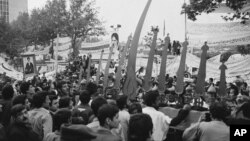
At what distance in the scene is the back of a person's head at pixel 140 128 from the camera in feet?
11.3

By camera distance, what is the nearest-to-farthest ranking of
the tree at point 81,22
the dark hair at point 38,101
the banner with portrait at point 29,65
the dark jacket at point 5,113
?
the dark hair at point 38,101 < the dark jacket at point 5,113 < the banner with portrait at point 29,65 < the tree at point 81,22

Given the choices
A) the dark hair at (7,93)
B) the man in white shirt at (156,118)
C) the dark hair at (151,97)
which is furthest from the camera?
the dark hair at (7,93)

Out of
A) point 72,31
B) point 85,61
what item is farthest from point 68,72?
point 72,31

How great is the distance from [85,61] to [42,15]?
746 inches

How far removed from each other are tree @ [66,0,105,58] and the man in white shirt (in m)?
28.9

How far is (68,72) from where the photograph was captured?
2219 centimetres

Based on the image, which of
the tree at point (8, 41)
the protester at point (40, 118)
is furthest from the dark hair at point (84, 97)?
the tree at point (8, 41)

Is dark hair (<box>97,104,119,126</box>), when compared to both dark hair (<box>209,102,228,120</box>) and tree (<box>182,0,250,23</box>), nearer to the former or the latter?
dark hair (<box>209,102,228,120</box>)

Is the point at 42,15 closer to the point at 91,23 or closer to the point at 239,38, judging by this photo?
the point at 91,23

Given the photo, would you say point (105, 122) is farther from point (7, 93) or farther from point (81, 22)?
point (81, 22)

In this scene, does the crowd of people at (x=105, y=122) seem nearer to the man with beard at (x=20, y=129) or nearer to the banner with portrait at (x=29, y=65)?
the man with beard at (x=20, y=129)

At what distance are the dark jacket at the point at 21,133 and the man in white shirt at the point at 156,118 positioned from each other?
152cm

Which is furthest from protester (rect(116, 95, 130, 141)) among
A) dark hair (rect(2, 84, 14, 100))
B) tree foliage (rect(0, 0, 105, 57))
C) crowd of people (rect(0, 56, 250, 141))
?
tree foliage (rect(0, 0, 105, 57))

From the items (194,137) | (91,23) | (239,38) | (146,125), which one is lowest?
(194,137)
